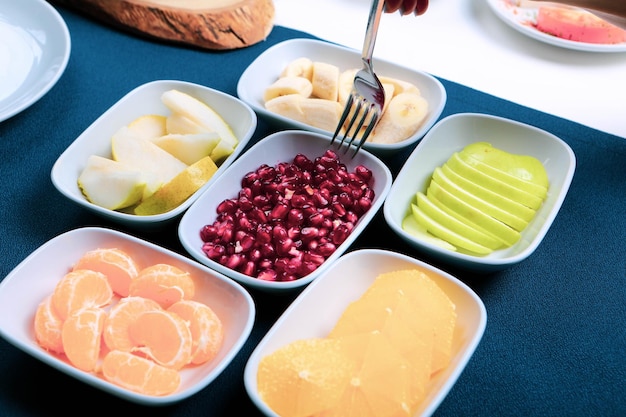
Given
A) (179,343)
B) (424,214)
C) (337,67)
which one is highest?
(337,67)

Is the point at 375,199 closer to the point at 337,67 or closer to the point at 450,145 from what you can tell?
the point at 450,145

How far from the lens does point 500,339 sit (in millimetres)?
1262

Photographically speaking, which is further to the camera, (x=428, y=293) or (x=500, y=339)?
(x=500, y=339)

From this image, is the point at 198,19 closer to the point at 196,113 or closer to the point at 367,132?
the point at 196,113

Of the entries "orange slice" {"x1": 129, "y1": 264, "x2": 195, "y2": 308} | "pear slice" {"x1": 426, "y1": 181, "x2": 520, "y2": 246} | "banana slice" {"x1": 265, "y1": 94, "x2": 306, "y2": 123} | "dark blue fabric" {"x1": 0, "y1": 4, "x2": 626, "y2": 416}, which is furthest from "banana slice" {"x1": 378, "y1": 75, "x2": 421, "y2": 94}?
"orange slice" {"x1": 129, "y1": 264, "x2": 195, "y2": 308}

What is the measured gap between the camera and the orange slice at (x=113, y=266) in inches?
47.9

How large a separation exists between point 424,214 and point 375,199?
4.7 inches

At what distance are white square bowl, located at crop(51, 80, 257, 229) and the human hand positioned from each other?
1.63 ft

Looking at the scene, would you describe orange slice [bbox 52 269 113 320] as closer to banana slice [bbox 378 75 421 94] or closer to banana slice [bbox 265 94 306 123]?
banana slice [bbox 265 94 306 123]

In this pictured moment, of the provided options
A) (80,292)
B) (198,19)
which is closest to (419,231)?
(80,292)

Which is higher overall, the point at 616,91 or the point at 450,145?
the point at 616,91

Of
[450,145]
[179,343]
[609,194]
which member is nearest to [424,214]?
[450,145]

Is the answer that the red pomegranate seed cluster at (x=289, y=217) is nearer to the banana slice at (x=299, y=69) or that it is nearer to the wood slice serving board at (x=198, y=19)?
the banana slice at (x=299, y=69)

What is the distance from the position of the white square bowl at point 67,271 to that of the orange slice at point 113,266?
1.7 inches
